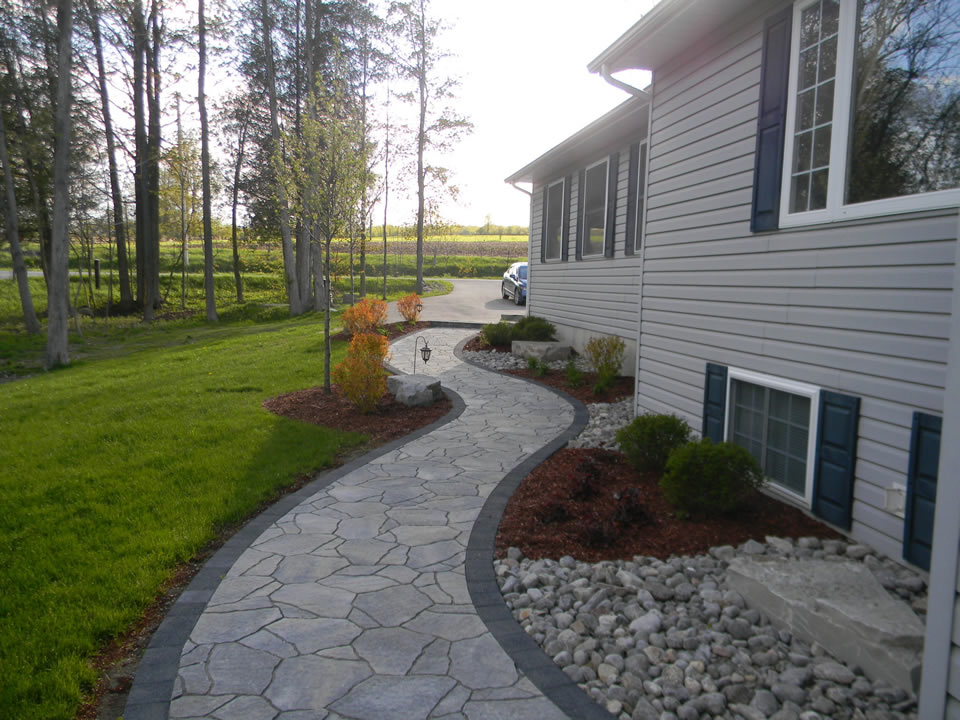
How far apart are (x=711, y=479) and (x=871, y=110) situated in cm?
243

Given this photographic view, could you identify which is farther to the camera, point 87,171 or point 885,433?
point 87,171

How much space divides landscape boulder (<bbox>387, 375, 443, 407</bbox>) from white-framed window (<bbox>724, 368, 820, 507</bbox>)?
4117 mm

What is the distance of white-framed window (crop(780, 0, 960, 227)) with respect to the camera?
318 centimetres

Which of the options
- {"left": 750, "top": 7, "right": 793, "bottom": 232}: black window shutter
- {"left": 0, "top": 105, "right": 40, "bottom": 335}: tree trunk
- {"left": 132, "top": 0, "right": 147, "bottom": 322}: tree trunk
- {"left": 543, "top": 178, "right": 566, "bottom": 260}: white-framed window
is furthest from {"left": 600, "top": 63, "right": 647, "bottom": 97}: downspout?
{"left": 132, "top": 0, "right": 147, "bottom": 322}: tree trunk

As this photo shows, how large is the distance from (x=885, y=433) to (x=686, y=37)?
12.6ft

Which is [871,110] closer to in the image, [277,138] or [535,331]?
[535,331]

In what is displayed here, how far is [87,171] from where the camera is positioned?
20.3m

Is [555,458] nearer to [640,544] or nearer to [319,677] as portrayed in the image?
[640,544]

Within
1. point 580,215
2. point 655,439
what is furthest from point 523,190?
point 655,439

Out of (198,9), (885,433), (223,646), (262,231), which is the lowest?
(223,646)

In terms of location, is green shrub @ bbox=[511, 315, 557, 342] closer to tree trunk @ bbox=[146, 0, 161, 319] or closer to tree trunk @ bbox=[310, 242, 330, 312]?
tree trunk @ bbox=[310, 242, 330, 312]

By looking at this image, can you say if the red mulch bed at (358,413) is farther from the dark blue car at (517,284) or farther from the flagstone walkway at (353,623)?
the dark blue car at (517,284)

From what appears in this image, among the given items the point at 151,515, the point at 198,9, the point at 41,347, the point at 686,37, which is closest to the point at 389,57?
the point at 198,9

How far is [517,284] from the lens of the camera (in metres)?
23.1
